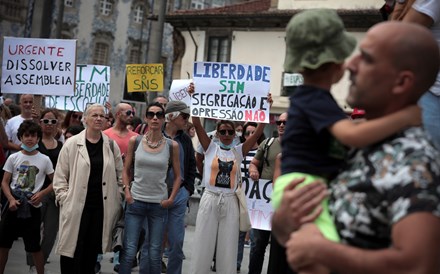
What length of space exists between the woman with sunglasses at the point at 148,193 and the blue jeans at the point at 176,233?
369mm

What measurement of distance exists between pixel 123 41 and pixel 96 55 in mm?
2412

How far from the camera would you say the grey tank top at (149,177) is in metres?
8.96

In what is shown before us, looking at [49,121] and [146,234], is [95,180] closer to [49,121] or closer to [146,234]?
[146,234]

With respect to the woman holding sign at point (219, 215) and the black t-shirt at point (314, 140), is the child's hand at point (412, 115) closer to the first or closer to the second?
the black t-shirt at point (314, 140)

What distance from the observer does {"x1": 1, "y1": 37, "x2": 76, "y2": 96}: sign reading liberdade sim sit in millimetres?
12180

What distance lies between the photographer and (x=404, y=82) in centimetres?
259

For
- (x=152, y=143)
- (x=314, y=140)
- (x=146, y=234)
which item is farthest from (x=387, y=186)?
(x=146, y=234)

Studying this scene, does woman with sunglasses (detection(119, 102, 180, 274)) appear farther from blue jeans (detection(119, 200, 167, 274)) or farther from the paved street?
the paved street

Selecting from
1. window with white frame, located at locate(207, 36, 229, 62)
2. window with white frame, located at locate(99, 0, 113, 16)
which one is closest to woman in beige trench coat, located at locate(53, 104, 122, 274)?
window with white frame, located at locate(207, 36, 229, 62)

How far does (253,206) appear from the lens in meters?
10.6

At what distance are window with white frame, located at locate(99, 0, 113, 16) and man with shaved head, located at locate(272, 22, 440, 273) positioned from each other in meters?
48.9

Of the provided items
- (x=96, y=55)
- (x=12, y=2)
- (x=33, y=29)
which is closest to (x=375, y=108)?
(x=33, y=29)

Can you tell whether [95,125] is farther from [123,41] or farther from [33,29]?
[123,41]

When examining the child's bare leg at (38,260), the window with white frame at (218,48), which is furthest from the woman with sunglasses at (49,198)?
the window with white frame at (218,48)
